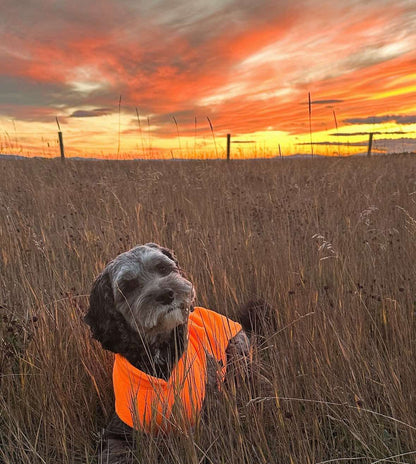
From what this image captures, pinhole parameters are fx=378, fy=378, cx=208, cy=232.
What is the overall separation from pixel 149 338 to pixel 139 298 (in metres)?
0.28

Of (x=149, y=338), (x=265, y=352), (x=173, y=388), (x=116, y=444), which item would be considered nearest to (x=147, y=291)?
(x=149, y=338)

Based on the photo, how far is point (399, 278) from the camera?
3.86m

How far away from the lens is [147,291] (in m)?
2.57

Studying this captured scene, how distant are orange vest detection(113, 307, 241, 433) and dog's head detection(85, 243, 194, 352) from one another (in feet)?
0.71

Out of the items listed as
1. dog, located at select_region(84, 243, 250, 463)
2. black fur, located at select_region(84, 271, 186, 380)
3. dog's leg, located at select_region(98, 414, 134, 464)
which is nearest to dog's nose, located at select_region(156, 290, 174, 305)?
dog, located at select_region(84, 243, 250, 463)

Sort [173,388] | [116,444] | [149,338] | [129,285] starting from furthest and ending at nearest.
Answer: [129,285], [149,338], [116,444], [173,388]

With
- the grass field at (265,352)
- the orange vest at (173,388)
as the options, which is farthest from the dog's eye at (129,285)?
the grass field at (265,352)

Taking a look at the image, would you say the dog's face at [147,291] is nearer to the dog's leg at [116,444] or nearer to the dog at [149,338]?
the dog at [149,338]

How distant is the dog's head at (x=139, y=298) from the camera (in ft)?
8.05

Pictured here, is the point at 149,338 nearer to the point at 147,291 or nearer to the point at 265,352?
the point at 147,291

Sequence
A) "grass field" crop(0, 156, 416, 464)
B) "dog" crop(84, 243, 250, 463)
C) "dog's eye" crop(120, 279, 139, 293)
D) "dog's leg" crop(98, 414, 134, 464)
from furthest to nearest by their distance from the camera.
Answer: "dog's eye" crop(120, 279, 139, 293) → "dog" crop(84, 243, 250, 463) → "dog's leg" crop(98, 414, 134, 464) → "grass field" crop(0, 156, 416, 464)

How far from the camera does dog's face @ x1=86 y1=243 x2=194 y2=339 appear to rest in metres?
2.44

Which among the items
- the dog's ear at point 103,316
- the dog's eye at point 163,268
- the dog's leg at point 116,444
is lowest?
the dog's leg at point 116,444

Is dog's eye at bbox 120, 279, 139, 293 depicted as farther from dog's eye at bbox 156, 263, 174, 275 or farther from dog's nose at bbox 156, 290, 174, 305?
dog's nose at bbox 156, 290, 174, 305
